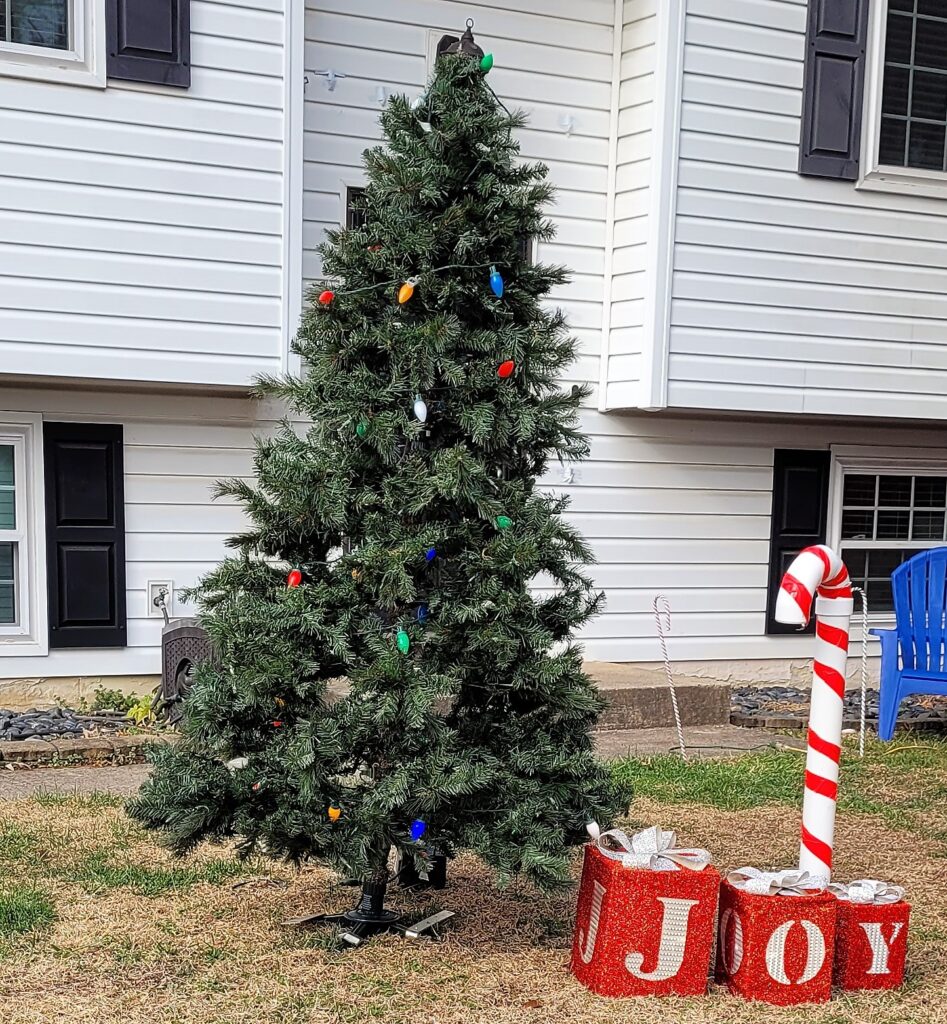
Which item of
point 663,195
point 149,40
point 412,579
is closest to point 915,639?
point 663,195

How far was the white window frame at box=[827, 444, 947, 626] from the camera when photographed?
33.2 feet

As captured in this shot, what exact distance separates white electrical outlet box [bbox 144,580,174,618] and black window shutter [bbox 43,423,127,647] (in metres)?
0.16

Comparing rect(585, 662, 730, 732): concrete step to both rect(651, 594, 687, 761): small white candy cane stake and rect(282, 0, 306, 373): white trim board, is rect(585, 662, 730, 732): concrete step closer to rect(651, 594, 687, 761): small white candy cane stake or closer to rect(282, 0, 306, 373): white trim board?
rect(651, 594, 687, 761): small white candy cane stake

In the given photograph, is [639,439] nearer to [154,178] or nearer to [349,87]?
[349,87]

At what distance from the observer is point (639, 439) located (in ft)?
31.0

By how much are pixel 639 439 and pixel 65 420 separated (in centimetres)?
415

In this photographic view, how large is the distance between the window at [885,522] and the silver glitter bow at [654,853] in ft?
22.3

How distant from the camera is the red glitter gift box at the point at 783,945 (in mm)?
3727

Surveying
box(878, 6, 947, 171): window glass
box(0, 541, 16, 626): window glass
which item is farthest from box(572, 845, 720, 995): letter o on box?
box(878, 6, 947, 171): window glass

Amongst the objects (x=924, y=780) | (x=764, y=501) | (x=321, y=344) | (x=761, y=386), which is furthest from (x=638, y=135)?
(x=321, y=344)

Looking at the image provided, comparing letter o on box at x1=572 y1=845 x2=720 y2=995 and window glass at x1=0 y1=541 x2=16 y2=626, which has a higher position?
window glass at x1=0 y1=541 x2=16 y2=626

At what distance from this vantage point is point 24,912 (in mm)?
4285

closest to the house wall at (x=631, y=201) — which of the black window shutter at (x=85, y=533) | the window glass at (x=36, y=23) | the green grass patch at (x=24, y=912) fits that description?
the black window shutter at (x=85, y=533)

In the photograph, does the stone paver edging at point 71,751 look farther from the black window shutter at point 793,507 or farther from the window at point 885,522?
the window at point 885,522
